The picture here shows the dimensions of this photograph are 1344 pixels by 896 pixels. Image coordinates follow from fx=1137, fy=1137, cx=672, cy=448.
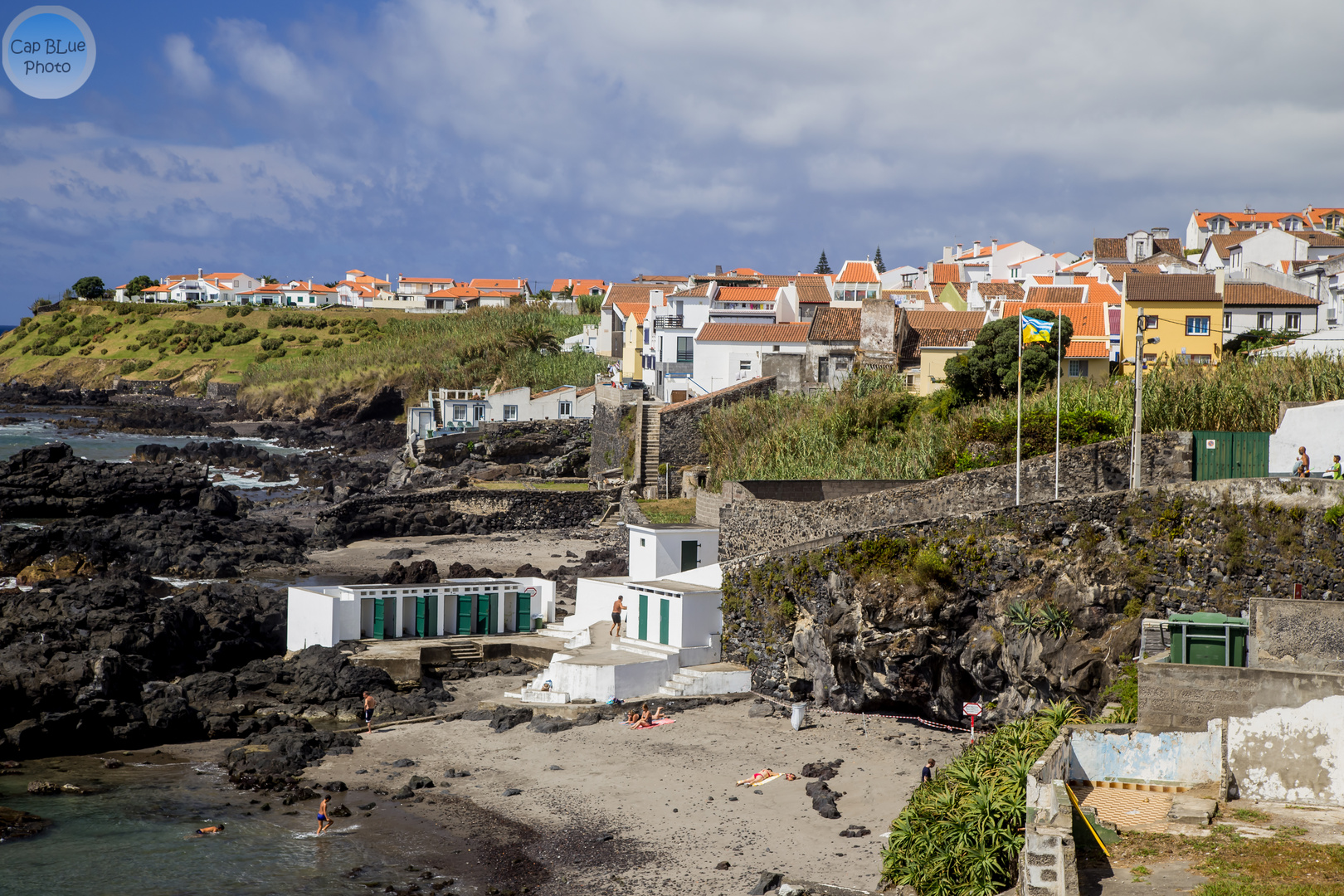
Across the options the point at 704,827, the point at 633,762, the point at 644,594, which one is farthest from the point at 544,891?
the point at 644,594

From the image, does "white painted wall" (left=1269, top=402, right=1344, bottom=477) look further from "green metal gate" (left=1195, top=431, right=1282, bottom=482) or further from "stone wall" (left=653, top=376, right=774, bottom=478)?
"stone wall" (left=653, top=376, right=774, bottom=478)

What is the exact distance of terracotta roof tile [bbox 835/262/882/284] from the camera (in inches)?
2901

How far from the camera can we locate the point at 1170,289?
3959 cm

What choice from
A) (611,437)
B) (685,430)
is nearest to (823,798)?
(685,430)

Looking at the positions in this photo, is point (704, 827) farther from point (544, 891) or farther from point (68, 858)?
point (68, 858)

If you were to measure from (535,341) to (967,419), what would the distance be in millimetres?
60750

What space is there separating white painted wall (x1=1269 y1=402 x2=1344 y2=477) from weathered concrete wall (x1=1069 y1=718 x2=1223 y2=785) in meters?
11.6

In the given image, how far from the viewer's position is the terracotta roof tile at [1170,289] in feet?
128

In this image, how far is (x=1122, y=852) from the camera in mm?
11734

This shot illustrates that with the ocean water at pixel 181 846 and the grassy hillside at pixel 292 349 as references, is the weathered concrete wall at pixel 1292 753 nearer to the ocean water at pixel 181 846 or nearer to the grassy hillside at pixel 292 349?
the ocean water at pixel 181 846

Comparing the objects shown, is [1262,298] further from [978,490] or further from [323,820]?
[323,820]

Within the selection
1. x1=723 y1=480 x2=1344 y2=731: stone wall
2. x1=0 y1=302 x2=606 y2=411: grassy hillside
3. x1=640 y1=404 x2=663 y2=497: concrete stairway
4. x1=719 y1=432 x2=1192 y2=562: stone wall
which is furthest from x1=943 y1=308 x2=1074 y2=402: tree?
x1=0 y1=302 x2=606 y2=411: grassy hillside

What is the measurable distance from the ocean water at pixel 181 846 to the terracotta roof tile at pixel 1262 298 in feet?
130

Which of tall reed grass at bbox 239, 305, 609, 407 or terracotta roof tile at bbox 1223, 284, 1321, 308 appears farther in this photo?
tall reed grass at bbox 239, 305, 609, 407
